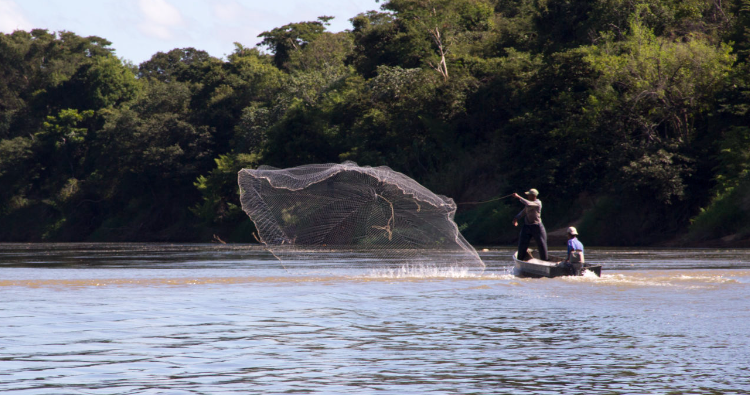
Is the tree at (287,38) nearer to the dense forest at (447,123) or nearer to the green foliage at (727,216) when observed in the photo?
the dense forest at (447,123)

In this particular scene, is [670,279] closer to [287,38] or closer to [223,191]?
[223,191]

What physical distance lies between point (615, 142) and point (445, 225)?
94.3 ft

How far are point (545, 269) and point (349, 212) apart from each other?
595 centimetres

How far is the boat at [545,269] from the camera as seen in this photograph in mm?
23047

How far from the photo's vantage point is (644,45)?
53875mm

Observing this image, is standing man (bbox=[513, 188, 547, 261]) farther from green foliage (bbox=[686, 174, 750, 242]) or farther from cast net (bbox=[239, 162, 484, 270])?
green foliage (bbox=[686, 174, 750, 242])

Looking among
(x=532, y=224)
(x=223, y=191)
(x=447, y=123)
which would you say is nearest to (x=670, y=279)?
(x=532, y=224)

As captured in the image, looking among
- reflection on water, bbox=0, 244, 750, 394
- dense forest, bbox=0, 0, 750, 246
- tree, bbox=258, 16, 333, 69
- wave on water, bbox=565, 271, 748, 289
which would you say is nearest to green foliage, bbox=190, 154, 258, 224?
dense forest, bbox=0, 0, 750, 246

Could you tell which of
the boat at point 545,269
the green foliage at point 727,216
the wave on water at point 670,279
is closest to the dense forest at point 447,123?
the green foliage at point 727,216

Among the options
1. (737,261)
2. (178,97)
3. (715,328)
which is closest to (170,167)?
(178,97)

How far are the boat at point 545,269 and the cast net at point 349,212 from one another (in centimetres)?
114

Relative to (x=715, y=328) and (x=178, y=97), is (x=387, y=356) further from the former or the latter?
(x=178, y=97)

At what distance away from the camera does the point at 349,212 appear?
26.8 metres

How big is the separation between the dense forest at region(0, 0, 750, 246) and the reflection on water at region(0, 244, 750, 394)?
27.6 meters
